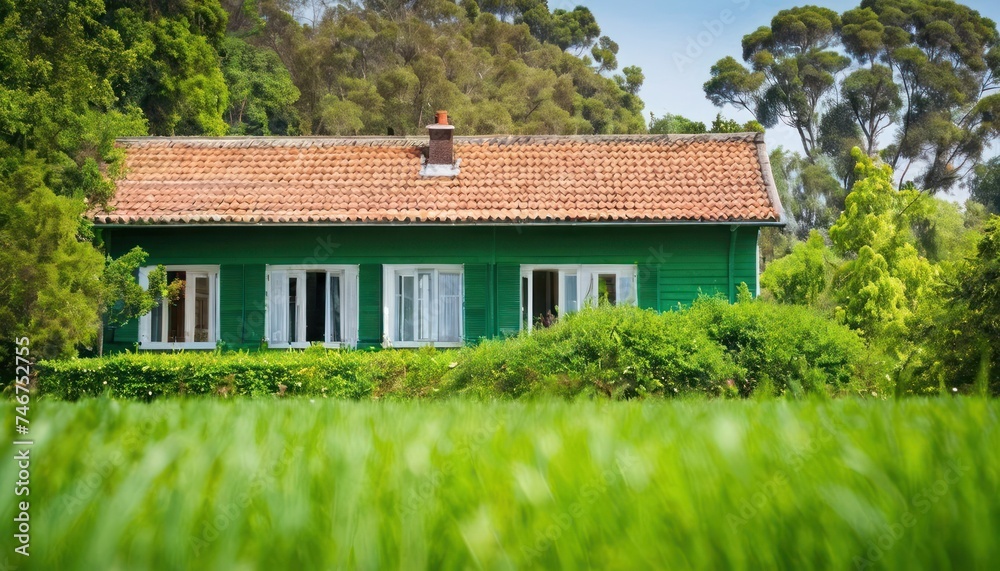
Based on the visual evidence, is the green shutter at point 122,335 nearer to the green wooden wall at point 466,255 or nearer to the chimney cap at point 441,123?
the green wooden wall at point 466,255

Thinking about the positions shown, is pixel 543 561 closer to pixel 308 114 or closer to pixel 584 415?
pixel 584 415

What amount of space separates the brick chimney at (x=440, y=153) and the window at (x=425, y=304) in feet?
8.39

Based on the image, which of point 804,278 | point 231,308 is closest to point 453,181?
point 231,308

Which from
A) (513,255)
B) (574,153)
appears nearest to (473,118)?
(574,153)

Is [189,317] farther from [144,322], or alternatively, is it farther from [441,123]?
[441,123]

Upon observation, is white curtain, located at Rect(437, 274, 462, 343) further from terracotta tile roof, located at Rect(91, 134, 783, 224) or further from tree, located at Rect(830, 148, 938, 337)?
tree, located at Rect(830, 148, 938, 337)

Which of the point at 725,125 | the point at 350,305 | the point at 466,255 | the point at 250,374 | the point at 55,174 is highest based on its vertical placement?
the point at 725,125

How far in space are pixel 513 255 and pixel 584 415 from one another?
18513 mm

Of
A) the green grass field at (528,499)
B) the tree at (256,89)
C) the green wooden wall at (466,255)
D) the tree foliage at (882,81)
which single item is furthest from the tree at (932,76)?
the green grass field at (528,499)

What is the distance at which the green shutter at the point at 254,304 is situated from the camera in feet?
68.2

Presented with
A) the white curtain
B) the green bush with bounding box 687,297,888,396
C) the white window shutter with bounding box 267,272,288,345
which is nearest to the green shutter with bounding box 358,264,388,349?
the white curtain

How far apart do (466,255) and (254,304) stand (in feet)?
15.2

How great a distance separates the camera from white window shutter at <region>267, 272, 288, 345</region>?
2089 cm

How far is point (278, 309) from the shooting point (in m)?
21.0
